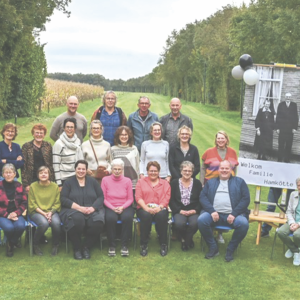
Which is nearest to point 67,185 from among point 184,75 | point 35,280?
point 35,280

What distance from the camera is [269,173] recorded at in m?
6.25

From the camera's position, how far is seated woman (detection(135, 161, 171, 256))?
18.6 ft

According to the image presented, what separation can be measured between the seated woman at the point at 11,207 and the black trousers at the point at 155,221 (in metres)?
1.60

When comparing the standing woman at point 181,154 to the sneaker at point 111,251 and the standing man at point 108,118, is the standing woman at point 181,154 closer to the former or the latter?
the standing man at point 108,118

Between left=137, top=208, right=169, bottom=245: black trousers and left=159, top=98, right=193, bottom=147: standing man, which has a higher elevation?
left=159, top=98, right=193, bottom=147: standing man

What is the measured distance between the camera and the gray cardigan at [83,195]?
5628mm

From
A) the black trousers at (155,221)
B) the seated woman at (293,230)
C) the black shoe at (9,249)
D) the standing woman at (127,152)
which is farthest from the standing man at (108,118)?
the seated woman at (293,230)

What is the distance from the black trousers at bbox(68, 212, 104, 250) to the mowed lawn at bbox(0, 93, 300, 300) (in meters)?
0.21

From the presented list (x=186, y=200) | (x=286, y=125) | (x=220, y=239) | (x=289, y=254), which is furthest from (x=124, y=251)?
(x=286, y=125)

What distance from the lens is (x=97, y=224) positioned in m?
5.54

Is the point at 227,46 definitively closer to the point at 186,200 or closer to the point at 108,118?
the point at 108,118

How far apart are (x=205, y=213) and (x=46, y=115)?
1987cm

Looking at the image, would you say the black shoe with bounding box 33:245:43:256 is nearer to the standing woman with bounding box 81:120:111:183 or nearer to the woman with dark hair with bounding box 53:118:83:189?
the woman with dark hair with bounding box 53:118:83:189

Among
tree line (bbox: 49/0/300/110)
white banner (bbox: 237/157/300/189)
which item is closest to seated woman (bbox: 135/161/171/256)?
white banner (bbox: 237/157/300/189)
